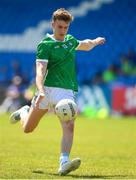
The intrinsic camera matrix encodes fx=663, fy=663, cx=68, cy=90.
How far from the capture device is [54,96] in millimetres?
9219

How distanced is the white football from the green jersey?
0.44 meters

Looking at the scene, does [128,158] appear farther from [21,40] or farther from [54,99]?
[21,40]

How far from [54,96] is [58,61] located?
0.49 metres

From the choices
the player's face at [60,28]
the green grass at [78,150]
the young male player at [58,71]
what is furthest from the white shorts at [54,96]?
the green grass at [78,150]

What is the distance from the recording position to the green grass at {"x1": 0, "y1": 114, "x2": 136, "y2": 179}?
30.3 ft

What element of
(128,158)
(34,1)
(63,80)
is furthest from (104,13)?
(63,80)

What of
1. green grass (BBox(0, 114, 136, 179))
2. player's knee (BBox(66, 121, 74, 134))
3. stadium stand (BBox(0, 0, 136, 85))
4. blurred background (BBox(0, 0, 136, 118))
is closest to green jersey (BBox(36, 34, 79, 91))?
player's knee (BBox(66, 121, 74, 134))

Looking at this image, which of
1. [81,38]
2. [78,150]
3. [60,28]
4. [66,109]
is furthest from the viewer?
[81,38]

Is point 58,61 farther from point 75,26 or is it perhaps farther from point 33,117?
point 75,26

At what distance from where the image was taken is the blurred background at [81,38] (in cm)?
2833

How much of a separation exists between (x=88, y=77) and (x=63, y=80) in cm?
2090

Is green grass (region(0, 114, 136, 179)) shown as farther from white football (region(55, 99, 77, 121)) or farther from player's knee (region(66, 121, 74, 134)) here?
white football (region(55, 99, 77, 121))

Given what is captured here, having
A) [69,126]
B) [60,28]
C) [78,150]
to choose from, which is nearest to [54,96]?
[69,126]

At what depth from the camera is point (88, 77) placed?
3012 cm
